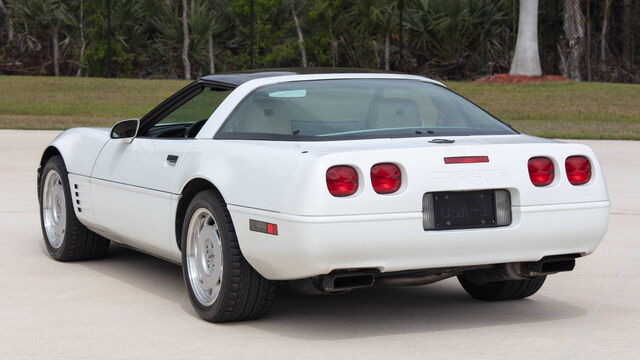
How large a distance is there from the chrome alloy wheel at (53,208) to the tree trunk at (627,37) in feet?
100

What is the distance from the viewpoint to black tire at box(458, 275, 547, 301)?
6.91m

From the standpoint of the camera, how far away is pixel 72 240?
8.16 meters

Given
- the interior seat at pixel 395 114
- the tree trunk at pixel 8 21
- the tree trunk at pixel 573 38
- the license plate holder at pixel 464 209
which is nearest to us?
the license plate holder at pixel 464 209

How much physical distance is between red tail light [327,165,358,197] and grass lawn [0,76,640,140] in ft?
50.7

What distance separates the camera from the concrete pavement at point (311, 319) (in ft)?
18.9

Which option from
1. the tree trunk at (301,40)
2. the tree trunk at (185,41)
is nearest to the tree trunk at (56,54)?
the tree trunk at (185,41)

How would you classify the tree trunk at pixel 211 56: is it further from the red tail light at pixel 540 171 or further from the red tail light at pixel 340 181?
the red tail light at pixel 340 181

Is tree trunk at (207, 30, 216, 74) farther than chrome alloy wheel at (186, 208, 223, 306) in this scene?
Yes

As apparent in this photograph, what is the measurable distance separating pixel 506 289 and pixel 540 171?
1.05 metres

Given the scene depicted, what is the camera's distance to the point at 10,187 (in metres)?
12.7

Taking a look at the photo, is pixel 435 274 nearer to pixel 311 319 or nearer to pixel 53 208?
pixel 311 319

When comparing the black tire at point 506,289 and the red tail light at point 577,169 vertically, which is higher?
the red tail light at point 577,169

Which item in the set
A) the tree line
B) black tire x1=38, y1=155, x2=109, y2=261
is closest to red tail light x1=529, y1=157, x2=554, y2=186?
black tire x1=38, y1=155, x2=109, y2=261

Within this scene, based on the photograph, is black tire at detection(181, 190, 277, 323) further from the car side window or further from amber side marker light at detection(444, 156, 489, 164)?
amber side marker light at detection(444, 156, 489, 164)
